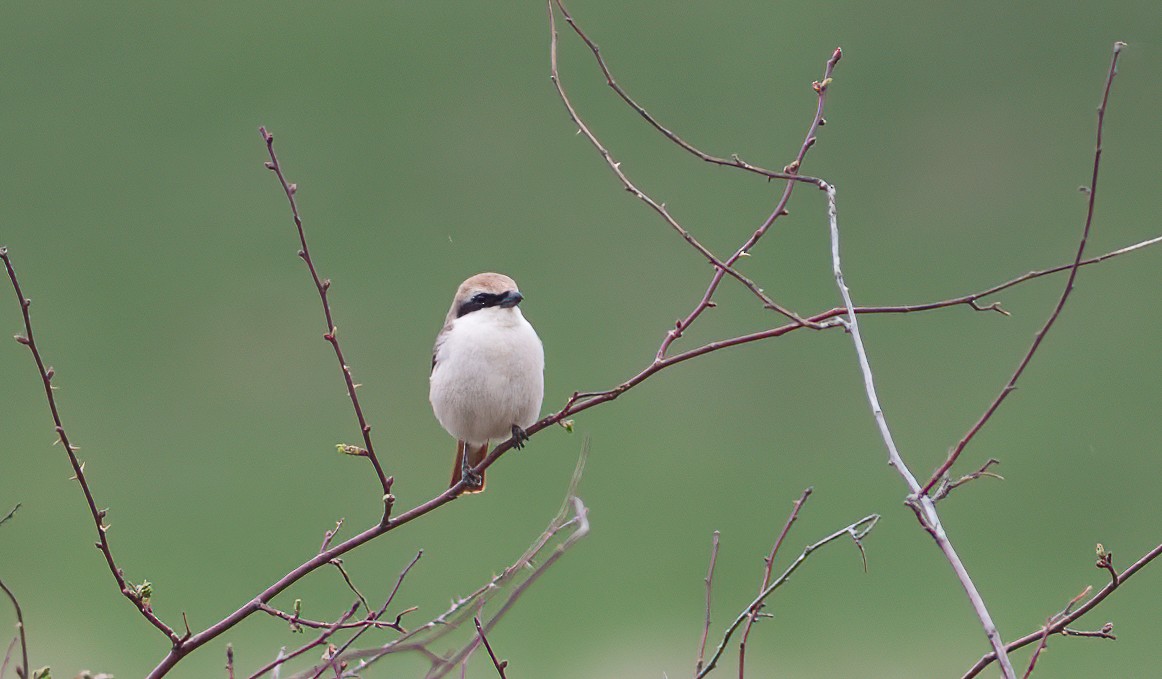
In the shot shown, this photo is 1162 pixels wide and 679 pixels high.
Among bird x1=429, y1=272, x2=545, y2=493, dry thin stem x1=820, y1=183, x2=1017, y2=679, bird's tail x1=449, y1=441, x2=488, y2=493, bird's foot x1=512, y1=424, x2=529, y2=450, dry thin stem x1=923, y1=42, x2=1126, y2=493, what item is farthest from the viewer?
bird's tail x1=449, y1=441, x2=488, y2=493

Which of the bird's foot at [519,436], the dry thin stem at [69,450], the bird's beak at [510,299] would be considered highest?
the bird's beak at [510,299]

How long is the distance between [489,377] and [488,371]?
13 mm

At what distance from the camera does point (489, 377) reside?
2.48 m

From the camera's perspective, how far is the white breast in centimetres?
249

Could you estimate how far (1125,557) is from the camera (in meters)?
5.26

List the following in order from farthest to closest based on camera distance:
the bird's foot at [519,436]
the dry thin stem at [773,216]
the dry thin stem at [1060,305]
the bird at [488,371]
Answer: the bird at [488,371], the bird's foot at [519,436], the dry thin stem at [773,216], the dry thin stem at [1060,305]

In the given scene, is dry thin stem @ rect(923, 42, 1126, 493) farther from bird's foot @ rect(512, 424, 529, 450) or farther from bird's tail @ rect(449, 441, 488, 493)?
bird's tail @ rect(449, 441, 488, 493)

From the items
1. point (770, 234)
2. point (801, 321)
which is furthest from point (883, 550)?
point (801, 321)

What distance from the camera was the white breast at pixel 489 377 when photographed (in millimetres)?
2488

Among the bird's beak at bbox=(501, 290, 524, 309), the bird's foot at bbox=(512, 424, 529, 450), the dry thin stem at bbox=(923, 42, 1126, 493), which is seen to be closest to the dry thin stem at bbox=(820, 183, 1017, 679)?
the dry thin stem at bbox=(923, 42, 1126, 493)

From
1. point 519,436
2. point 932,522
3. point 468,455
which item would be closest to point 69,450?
point 932,522

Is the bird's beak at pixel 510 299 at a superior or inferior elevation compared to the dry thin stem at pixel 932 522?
superior

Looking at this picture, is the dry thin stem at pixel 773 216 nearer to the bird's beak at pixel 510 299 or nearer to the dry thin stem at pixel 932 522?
the dry thin stem at pixel 932 522

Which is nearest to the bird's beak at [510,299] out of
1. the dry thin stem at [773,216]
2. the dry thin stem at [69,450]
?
the dry thin stem at [773,216]
